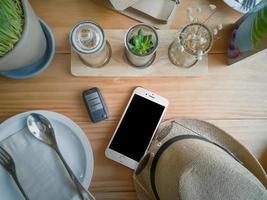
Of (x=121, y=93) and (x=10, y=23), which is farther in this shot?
(x=121, y=93)

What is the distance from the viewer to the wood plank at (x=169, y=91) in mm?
621

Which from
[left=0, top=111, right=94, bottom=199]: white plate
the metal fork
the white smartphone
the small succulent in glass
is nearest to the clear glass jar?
the small succulent in glass

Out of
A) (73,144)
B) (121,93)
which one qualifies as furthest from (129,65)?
(73,144)

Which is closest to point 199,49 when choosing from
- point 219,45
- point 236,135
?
point 219,45

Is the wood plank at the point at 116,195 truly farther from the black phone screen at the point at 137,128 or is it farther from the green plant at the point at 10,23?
the green plant at the point at 10,23

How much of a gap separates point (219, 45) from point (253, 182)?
304 millimetres

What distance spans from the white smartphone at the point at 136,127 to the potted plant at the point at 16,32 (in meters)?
0.20

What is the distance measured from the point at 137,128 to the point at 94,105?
89 millimetres

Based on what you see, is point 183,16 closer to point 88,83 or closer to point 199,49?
point 199,49

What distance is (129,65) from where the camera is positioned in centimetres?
63

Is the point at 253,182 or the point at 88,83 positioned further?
the point at 88,83

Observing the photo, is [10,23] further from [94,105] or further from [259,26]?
A: [259,26]

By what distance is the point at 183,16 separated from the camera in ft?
2.09

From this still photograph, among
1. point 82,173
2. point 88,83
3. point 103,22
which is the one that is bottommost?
point 82,173
